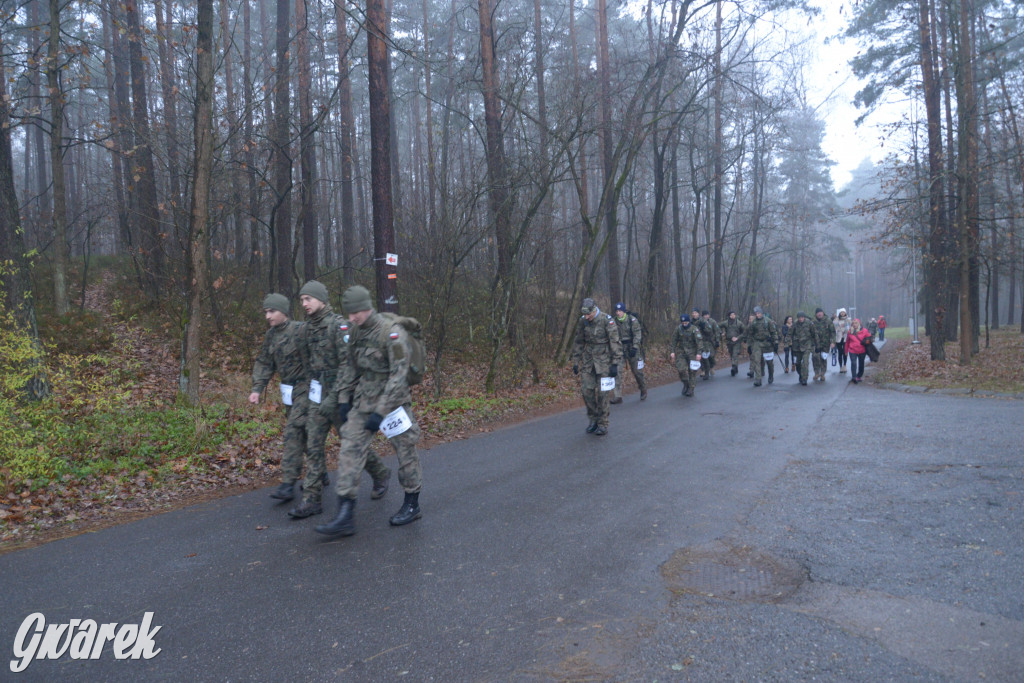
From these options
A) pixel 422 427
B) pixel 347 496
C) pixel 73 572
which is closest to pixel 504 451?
pixel 422 427

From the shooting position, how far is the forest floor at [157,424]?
22.5ft

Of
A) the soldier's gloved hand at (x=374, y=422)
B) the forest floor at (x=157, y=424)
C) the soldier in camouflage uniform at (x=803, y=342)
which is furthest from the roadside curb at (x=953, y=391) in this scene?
the soldier's gloved hand at (x=374, y=422)

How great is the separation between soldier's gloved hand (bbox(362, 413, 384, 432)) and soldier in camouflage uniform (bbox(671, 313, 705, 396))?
37.0ft

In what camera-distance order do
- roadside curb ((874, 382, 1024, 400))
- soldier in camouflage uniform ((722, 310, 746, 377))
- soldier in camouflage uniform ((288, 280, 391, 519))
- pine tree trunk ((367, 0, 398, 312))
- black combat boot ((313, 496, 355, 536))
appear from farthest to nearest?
soldier in camouflage uniform ((722, 310, 746, 377))
roadside curb ((874, 382, 1024, 400))
pine tree trunk ((367, 0, 398, 312))
soldier in camouflage uniform ((288, 280, 391, 519))
black combat boot ((313, 496, 355, 536))

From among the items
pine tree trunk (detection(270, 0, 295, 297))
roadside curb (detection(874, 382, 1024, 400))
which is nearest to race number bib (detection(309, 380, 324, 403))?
pine tree trunk (detection(270, 0, 295, 297))

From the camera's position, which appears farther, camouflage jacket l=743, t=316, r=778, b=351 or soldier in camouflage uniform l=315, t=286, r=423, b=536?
camouflage jacket l=743, t=316, r=778, b=351

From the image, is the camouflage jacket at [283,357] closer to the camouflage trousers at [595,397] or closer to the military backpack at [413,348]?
the military backpack at [413,348]

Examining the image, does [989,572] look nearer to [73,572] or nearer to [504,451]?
[504,451]

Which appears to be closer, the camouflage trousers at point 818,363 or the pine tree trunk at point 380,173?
the pine tree trunk at point 380,173

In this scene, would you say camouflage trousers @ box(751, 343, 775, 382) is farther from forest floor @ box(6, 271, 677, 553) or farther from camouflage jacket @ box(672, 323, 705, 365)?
forest floor @ box(6, 271, 677, 553)

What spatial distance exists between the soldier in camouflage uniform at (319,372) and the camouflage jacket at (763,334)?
14.4 metres

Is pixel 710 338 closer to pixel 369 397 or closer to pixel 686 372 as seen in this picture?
pixel 686 372

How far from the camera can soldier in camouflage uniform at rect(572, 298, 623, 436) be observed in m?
10.4

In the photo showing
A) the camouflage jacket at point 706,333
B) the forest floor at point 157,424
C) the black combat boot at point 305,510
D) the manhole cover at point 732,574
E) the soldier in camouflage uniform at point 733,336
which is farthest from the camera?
the soldier in camouflage uniform at point 733,336
